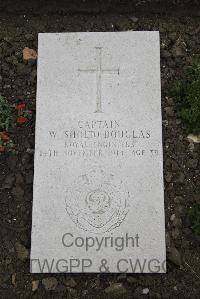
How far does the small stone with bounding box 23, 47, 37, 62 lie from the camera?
4547 mm

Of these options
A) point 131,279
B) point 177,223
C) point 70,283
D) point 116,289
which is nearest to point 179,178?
point 177,223

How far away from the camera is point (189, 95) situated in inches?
169

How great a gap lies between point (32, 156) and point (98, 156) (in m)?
0.67

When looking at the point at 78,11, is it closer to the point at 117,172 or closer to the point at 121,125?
the point at 121,125

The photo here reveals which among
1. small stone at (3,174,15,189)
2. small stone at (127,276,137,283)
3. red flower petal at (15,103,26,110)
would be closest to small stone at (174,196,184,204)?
small stone at (127,276,137,283)

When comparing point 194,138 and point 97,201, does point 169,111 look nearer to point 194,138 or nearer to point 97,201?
point 194,138

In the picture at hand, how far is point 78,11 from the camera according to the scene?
481 cm

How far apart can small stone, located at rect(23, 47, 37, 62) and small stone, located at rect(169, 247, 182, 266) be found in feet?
Answer: 7.82

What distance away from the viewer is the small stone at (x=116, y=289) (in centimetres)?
382

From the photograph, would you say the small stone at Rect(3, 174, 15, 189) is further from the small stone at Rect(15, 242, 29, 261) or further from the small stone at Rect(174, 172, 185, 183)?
the small stone at Rect(174, 172, 185, 183)

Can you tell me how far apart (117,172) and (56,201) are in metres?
0.61

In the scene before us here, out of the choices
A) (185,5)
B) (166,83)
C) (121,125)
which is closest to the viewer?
(121,125)

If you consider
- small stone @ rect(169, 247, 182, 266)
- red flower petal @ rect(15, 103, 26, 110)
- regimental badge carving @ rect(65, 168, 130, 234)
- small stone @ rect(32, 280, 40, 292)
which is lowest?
small stone @ rect(32, 280, 40, 292)

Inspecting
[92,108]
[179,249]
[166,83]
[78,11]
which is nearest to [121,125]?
[92,108]
